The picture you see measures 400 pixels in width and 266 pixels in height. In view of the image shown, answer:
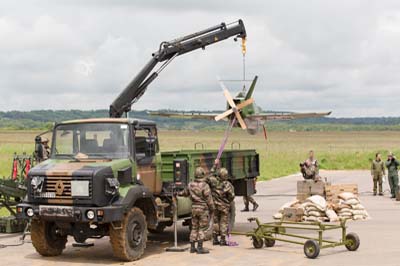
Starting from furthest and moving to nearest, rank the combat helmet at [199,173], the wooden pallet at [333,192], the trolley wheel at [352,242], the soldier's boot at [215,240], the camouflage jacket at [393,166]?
the camouflage jacket at [393,166], the wooden pallet at [333,192], the soldier's boot at [215,240], the combat helmet at [199,173], the trolley wheel at [352,242]

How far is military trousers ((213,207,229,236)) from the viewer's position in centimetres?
1359

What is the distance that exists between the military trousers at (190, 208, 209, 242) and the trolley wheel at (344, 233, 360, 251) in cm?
283

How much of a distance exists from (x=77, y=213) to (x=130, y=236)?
3.80 ft

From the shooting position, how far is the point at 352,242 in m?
12.9

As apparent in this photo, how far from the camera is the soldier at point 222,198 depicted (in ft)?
44.7

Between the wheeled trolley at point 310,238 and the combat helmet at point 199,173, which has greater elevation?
the combat helmet at point 199,173

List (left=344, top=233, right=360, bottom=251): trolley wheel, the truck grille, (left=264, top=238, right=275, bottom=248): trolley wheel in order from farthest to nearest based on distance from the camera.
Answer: (left=264, top=238, right=275, bottom=248): trolley wheel
(left=344, top=233, right=360, bottom=251): trolley wheel
the truck grille

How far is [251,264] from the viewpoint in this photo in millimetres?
11633

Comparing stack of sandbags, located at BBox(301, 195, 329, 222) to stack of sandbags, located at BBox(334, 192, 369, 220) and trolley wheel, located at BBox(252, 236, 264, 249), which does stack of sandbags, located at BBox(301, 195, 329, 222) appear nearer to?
stack of sandbags, located at BBox(334, 192, 369, 220)

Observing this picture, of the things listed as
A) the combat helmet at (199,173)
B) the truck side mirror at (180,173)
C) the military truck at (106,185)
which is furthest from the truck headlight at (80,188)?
the truck side mirror at (180,173)

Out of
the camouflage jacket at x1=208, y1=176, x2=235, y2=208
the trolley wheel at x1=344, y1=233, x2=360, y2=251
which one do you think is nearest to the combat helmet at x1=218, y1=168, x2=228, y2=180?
the camouflage jacket at x1=208, y1=176, x2=235, y2=208

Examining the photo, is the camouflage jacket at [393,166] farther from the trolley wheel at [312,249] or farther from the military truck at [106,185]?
the trolley wheel at [312,249]

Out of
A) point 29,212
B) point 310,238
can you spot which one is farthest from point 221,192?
point 29,212

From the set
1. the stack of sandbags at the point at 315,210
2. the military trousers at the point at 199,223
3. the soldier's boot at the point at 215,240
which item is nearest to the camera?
the military trousers at the point at 199,223
